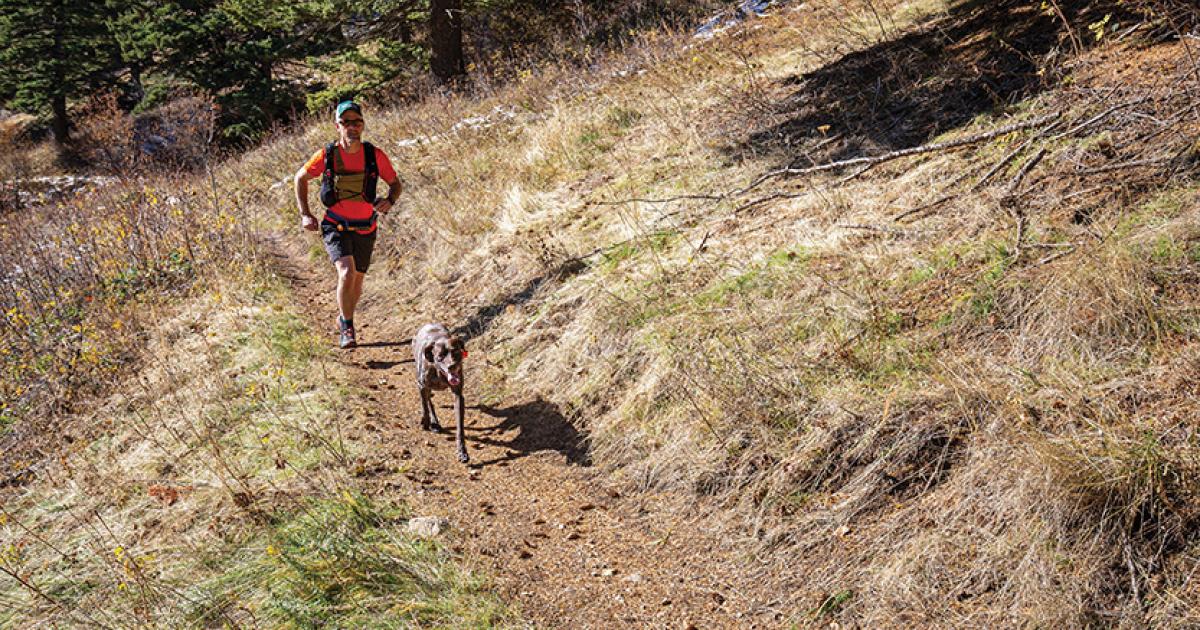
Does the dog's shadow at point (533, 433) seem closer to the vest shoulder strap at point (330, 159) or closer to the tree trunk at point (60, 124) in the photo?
the vest shoulder strap at point (330, 159)

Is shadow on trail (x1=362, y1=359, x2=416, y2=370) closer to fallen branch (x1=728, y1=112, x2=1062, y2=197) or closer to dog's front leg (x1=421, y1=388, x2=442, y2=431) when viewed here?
dog's front leg (x1=421, y1=388, x2=442, y2=431)

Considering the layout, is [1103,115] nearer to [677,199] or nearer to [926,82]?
[926,82]

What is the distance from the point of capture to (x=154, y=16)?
22.8 meters

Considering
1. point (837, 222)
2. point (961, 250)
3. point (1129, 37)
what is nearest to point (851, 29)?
point (1129, 37)

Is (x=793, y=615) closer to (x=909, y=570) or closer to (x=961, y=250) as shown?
(x=909, y=570)

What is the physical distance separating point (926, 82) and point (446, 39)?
10.6 m

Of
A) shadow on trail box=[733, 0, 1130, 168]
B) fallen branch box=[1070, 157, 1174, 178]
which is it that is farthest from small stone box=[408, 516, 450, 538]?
shadow on trail box=[733, 0, 1130, 168]

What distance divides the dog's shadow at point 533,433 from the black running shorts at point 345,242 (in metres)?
2.24

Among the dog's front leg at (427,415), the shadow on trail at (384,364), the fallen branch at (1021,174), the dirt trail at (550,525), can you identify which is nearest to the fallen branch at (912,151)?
the fallen branch at (1021,174)

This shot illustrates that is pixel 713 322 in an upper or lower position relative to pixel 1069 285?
lower

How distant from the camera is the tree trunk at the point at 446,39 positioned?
14.4 meters

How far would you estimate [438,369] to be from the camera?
5137 millimetres

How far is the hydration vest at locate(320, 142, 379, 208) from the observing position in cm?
644

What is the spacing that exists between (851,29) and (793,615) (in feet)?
28.3
